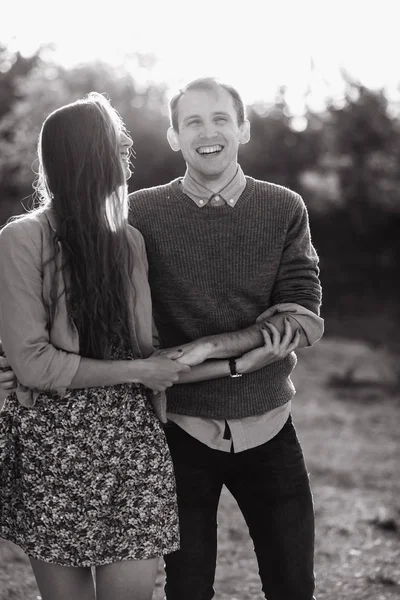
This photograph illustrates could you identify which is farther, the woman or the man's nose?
the man's nose

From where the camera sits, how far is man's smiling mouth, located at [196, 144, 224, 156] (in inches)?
99.3

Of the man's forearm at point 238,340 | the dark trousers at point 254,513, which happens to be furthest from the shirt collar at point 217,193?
the dark trousers at point 254,513

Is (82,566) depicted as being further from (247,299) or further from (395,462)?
(395,462)

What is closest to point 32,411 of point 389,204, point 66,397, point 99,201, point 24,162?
point 66,397

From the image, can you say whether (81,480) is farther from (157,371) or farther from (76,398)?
(157,371)

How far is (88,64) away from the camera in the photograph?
14906mm

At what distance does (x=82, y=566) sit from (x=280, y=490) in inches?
27.2

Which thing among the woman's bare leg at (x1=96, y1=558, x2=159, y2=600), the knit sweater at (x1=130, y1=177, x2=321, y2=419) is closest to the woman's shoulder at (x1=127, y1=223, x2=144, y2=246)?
the knit sweater at (x1=130, y1=177, x2=321, y2=419)

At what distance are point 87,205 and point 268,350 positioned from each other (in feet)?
2.36

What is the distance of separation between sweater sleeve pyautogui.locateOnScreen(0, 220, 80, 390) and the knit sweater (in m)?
0.53

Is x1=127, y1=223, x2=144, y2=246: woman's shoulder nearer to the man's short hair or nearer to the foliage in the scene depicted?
the man's short hair

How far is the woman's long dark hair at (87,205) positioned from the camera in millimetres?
2141

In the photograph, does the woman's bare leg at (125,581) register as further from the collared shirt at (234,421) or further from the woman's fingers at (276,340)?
the woman's fingers at (276,340)

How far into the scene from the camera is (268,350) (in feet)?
8.00
